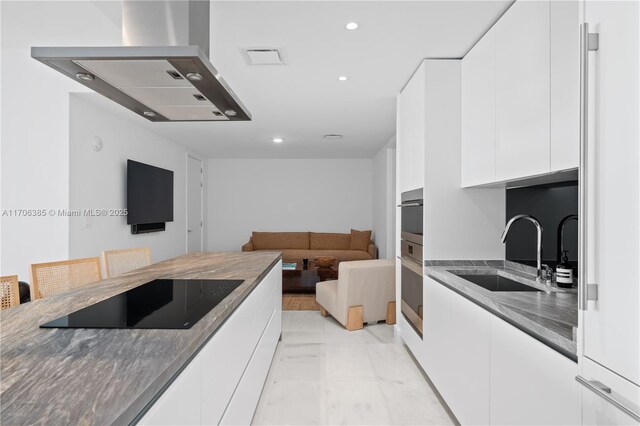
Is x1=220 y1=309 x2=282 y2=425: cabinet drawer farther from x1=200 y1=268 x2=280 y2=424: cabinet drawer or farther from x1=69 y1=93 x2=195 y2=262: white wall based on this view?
x1=69 y1=93 x2=195 y2=262: white wall

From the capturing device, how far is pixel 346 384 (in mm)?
2617

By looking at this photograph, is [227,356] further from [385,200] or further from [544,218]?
[385,200]

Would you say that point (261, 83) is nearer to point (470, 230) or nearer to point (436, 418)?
point (470, 230)

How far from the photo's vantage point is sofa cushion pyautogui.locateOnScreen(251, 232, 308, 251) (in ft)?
25.2

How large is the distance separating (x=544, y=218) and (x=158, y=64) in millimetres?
2241

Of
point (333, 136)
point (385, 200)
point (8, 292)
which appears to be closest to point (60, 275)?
point (8, 292)

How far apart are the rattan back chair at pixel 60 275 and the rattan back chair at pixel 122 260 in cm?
22

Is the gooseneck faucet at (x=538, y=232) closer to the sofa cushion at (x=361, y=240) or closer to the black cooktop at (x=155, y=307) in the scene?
the black cooktop at (x=155, y=307)

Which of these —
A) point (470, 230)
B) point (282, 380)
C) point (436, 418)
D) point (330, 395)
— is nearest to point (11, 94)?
point (282, 380)

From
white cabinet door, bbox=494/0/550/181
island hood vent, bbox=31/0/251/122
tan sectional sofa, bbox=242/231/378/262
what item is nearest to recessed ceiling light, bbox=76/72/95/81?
island hood vent, bbox=31/0/251/122

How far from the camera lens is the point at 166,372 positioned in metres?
0.81

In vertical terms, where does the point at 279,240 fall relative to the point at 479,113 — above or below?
below

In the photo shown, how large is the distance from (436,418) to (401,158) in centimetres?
217

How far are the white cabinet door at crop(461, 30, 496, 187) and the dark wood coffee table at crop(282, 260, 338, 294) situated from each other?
3321 mm
